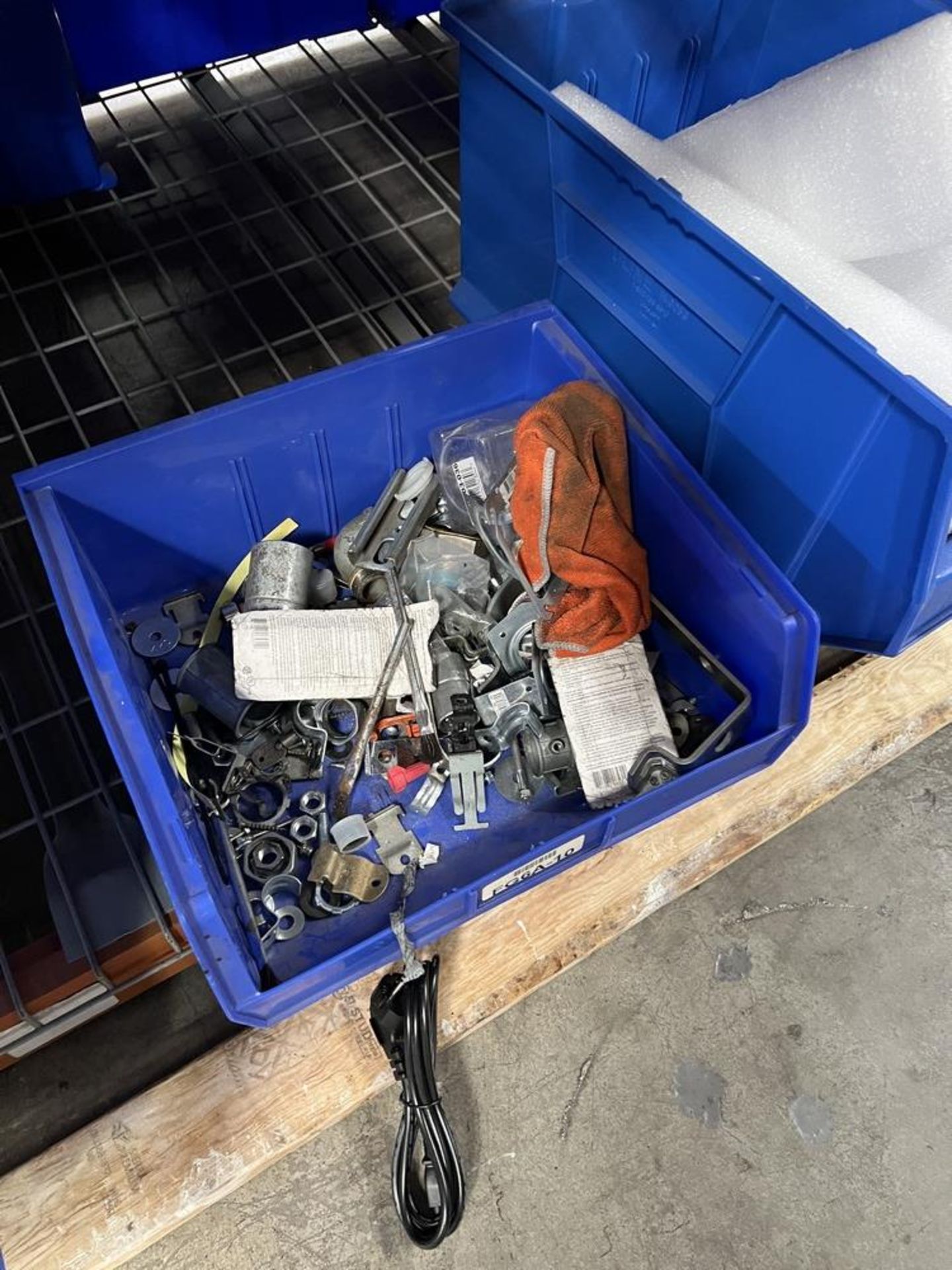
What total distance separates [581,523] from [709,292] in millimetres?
241

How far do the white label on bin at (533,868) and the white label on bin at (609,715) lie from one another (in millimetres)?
75

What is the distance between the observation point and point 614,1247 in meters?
0.83

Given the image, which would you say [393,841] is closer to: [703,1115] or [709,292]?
[703,1115]

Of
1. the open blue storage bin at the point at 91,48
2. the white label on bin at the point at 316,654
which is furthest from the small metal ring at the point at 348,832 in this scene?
the open blue storage bin at the point at 91,48

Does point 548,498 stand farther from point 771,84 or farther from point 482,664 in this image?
point 771,84

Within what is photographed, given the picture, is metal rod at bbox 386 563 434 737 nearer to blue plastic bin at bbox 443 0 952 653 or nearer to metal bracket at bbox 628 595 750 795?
metal bracket at bbox 628 595 750 795

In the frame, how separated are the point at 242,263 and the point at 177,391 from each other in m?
0.26

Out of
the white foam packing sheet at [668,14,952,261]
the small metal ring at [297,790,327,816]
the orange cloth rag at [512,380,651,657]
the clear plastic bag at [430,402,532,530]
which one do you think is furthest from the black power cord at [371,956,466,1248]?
the white foam packing sheet at [668,14,952,261]

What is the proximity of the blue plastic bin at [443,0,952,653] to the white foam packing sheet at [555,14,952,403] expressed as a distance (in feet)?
0.17

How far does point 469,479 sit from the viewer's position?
38.0 inches

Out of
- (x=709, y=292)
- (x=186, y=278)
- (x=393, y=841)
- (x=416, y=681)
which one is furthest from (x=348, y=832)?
(x=186, y=278)

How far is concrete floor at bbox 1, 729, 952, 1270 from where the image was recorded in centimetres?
83

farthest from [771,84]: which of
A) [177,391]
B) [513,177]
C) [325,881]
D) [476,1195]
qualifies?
[476,1195]

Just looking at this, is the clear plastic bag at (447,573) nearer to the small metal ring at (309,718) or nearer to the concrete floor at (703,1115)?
the small metal ring at (309,718)
